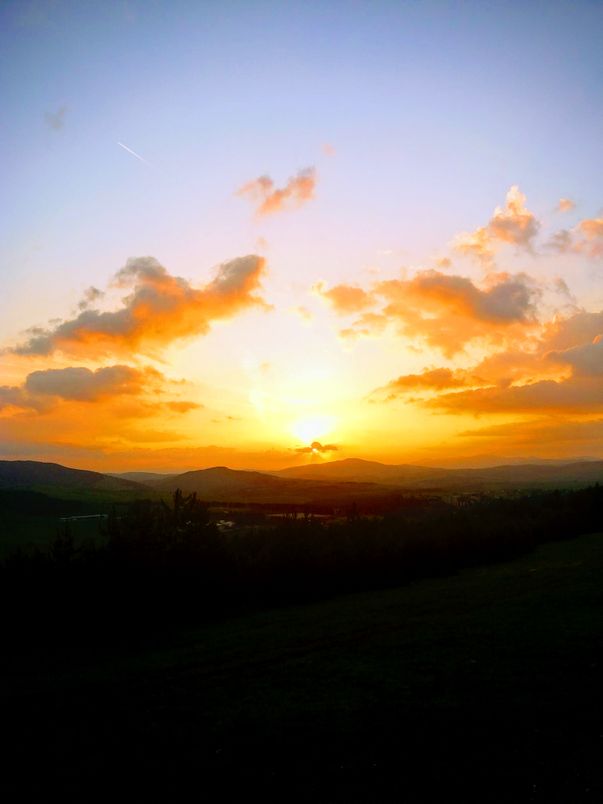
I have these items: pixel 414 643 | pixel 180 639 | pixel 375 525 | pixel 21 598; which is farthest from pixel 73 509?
pixel 414 643

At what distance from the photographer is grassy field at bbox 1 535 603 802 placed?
988cm

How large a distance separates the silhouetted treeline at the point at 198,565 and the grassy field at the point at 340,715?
8.83 m

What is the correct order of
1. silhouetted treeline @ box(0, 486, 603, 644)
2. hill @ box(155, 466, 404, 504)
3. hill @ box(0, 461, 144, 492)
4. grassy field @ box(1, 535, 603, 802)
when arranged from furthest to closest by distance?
hill @ box(0, 461, 144, 492) < hill @ box(155, 466, 404, 504) < silhouetted treeline @ box(0, 486, 603, 644) < grassy field @ box(1, 535, 603, 802)

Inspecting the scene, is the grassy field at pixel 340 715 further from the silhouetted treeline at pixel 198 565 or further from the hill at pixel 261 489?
the hill at pixel 261 489

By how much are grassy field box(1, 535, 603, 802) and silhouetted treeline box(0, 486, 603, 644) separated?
29.0 feet

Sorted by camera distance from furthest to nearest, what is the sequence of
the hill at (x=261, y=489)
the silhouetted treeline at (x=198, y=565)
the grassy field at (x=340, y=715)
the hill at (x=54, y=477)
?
the hill at (x=54, y=477) → the hill at (x=261, y=489) → the silhouetted treeline at (x=198, y=565) → the grassy field at (x=340, y=715)

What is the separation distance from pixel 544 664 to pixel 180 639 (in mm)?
20787

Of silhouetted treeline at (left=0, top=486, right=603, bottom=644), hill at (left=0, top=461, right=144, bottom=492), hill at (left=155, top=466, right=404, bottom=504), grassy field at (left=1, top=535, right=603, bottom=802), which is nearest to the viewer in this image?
grassy field at (left=1, top=535, right=603, bottom=802)

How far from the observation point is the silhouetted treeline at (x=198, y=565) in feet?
114

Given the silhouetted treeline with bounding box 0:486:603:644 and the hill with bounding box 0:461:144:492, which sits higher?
the hill with bounding box 0:461:144:492

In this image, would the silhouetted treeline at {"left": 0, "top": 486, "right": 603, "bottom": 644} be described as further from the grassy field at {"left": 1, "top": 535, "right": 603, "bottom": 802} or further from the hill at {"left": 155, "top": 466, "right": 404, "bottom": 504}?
the hill at {"left": 155, "top": 466, "right": 404, "bottom": 504}

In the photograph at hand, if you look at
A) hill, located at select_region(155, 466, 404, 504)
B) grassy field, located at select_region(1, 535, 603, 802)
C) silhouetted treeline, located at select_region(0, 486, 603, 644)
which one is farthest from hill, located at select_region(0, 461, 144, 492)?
grassy field, located at select_region(1, 535, 603, 802)

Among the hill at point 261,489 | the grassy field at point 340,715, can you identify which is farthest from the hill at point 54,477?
the grassy field at point 340,715

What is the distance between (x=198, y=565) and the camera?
129 ft
